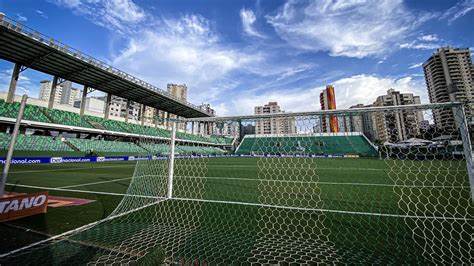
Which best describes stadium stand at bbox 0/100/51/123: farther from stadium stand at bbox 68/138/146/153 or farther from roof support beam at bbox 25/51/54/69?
roof support beam at bbox 25/51/54/69

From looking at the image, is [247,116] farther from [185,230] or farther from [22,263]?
[22,263]

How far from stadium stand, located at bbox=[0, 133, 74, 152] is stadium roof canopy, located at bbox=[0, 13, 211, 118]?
8.19 meters

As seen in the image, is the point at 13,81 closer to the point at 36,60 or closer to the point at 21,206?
the point at 36,60

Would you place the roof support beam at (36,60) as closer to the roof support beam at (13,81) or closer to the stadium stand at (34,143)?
the roof support beam at (13,81)

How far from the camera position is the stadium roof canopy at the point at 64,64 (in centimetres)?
1747

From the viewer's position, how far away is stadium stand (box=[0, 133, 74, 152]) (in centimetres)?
1641

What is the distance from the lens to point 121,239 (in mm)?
2512

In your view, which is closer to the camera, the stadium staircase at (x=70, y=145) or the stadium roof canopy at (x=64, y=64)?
the stadium roof canopy at (x=64, y=64)

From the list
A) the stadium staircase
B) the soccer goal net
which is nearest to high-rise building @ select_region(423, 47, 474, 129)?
the soccer goal net

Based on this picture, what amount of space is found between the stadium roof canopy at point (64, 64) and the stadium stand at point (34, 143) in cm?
819

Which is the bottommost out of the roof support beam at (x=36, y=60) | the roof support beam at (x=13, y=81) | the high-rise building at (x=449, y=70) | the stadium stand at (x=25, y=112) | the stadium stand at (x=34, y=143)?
the stadium stand at (x=34, y=143)

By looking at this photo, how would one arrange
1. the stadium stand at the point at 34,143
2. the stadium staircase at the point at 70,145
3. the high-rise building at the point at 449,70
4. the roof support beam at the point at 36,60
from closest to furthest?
1. the stadium stand at the point at 34,143
2. the roof support beam at the point at 36,60
3. the stadium staircase at the point at 70,145
4. the high-rise building at the point at 449,70

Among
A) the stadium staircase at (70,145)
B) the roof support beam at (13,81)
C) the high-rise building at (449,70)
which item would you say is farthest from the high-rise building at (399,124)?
the high-rise building at (449,70)

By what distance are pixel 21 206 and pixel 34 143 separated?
2092 centimetres
